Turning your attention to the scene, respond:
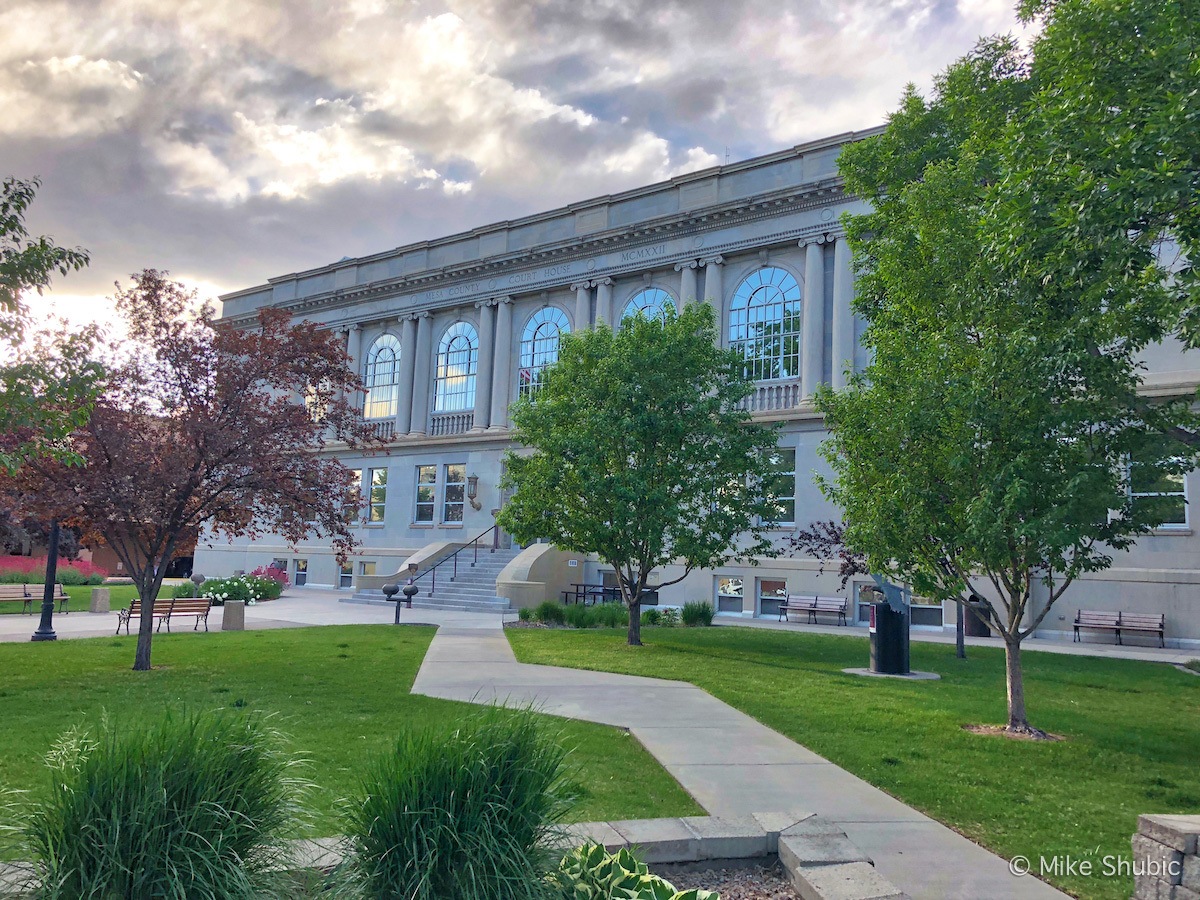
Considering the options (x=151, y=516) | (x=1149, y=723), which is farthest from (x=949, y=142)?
(x=151, y=516)

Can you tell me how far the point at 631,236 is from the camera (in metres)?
34.6

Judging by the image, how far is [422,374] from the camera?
1635 inches

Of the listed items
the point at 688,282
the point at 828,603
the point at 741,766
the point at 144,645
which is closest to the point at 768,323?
the point at 688,282

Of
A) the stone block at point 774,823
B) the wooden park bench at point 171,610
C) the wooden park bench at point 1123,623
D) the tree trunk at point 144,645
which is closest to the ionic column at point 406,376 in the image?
the wooden park bench at point 171,610

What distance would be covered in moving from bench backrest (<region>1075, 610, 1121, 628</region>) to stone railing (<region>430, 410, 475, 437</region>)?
1000 inches

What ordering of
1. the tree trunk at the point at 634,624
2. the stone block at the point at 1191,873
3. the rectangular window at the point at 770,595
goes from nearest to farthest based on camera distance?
the stone block at the point at 1191,873 → the tree trunk at the point at 634,624 → the rectangular window at the point at 770,595

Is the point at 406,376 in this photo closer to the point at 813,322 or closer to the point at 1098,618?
the point at 813,322

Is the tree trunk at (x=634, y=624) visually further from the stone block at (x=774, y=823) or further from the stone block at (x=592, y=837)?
the stone block at (x=592, y=837)

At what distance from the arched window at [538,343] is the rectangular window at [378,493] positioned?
8909 mm

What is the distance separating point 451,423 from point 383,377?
546 cm

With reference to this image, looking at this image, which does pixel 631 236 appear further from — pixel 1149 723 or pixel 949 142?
pixel 1149 723

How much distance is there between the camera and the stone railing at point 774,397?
30.6m

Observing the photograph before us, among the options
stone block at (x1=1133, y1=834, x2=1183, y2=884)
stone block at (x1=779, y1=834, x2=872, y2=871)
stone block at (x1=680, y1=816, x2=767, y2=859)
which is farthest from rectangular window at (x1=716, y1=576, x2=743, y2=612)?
stone block at (x1=1133, y1=834, x2=1183, y2=884)

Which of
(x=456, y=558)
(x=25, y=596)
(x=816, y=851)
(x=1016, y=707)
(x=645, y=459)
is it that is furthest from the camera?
(x=456, y=558)
